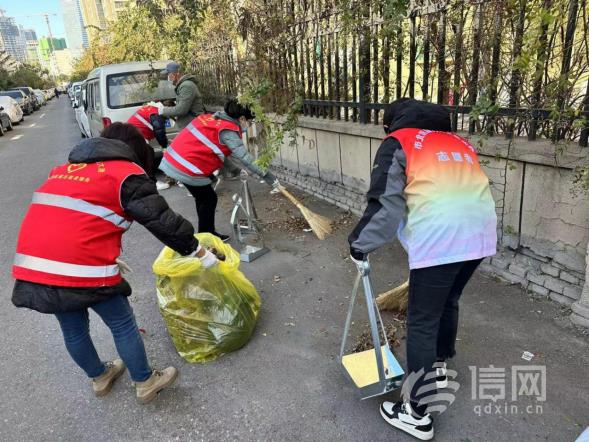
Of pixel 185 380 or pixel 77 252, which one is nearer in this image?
pixel 77 252

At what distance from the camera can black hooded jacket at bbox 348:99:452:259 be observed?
1795mm

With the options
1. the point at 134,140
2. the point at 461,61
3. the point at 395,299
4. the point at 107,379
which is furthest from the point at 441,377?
the point at 461,61

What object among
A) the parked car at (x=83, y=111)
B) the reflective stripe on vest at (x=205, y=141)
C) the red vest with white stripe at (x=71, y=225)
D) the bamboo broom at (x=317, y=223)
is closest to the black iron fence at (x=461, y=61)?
the bamboo broom at (x=317, y=223)

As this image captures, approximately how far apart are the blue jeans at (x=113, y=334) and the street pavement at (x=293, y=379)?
0.83 feet

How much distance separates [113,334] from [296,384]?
1042 mm

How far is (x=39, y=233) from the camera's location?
1.96m

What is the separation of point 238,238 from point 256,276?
1.82 feet

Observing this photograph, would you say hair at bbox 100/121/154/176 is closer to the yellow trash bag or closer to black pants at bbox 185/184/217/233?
the yellow trash bag

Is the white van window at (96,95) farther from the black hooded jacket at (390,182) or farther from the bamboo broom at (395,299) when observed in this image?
the black hooded jacket at (390,182)

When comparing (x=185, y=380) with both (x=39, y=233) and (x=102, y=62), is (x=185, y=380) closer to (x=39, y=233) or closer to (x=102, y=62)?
(x=39, y=233)

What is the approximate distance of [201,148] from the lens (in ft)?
12.7

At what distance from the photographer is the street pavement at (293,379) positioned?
2.14 meters

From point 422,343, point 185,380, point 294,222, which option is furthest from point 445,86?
point 185,380

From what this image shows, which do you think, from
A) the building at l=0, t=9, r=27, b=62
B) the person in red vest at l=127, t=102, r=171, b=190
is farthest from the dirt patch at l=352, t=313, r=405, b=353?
the building at l=0, t=9, r=27, b=62
